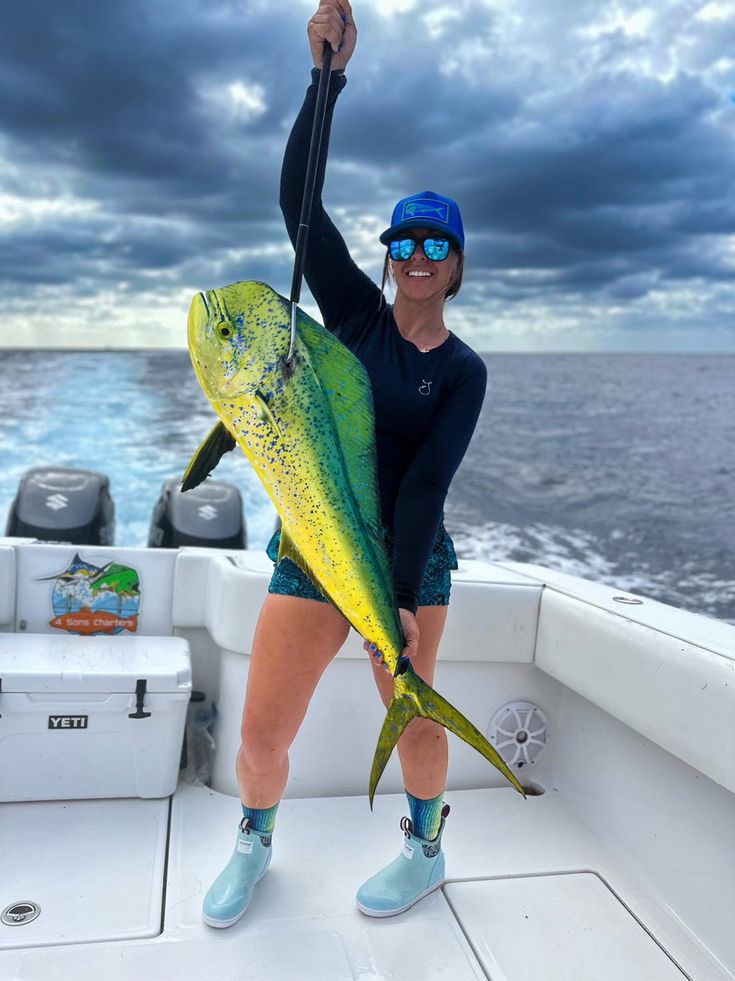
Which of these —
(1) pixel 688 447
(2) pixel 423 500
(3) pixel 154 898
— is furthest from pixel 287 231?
(1) pixel 688 447

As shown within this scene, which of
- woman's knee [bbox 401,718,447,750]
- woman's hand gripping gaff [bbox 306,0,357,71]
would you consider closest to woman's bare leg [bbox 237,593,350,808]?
woman's knee [bbox 401,718,447,750]

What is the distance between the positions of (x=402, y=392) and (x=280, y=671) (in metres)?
0.70

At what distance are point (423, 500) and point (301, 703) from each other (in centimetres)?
61

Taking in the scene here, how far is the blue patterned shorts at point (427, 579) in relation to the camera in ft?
5.78

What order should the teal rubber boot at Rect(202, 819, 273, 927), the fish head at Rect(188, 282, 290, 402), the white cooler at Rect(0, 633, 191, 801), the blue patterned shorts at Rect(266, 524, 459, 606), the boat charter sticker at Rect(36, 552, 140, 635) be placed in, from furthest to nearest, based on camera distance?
the boat charter sticker at Rect(36, 552, 140, 635), the white cooler at Rect(0, 633, 191, 801), the teal rubber boot at Rect(202, 819, 273, 927), the blue patterned shorts at Rect(266, 524, 459, 606), the fish head at Rect(188, 282, 290, 402)

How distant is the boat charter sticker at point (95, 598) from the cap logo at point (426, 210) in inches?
65.9

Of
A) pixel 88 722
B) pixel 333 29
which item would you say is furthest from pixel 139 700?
pixel 333 29

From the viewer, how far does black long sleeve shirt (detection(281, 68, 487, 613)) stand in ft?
5.27

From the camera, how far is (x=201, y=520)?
4.01 meters

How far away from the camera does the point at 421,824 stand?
201cm

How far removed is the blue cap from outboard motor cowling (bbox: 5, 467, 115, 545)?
2934 millimetres

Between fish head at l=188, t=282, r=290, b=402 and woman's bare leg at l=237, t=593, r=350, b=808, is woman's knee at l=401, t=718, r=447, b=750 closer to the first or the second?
woman's bare leg at l=237, t=593, r=350, b=808

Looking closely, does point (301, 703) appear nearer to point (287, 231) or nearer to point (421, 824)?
point (421, 824)

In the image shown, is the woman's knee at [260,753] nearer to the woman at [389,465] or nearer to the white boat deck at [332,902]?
the woman at [389,465]
